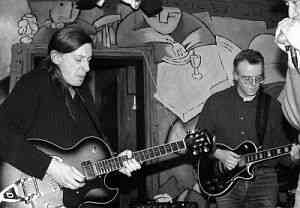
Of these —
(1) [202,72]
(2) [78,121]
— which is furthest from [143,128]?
(2) [78,121]

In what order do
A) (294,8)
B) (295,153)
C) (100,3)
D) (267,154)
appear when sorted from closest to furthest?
(294,8) → (295,153) → (267,154) → (100,3)

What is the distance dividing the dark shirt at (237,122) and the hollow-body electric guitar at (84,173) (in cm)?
47

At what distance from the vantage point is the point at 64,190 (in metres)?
2.91

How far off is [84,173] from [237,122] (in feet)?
4.06

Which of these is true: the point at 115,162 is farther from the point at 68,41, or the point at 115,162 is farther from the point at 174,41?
the point at 174,41

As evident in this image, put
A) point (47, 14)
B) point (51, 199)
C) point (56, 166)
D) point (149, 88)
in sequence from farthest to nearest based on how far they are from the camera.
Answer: point (149, 88), point (47, 14), point (51, 199), point (56, 166)

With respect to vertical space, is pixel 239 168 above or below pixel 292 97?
below

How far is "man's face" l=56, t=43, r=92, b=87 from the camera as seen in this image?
10.1 ft

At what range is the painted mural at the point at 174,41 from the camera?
15.9 ft

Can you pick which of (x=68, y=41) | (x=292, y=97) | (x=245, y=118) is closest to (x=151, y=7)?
(x=245, y=118)

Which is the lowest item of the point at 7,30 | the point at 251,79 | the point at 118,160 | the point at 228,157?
the point at 228,157

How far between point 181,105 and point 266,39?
1.32 m

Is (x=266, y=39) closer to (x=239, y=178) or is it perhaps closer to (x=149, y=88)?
(x=149, y=88)

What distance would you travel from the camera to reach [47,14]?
16.1 feet
